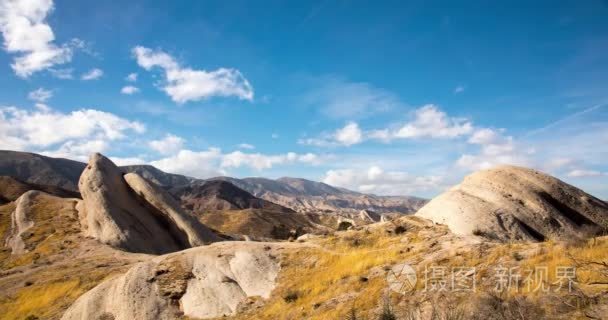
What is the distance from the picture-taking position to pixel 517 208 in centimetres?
1961

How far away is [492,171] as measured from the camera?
73.6 ft

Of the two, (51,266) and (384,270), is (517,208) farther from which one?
(51,266)

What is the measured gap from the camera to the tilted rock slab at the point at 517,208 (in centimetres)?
1866

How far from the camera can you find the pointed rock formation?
36719 mm

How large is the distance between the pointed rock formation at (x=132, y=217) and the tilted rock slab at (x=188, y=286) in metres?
15.5

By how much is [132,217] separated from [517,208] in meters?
33.3

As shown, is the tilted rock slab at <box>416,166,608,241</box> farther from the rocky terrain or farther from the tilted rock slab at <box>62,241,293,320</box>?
the tilted rock slab at <box>62,241,293,320</box>

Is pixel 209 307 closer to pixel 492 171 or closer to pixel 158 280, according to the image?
pixel 158 280

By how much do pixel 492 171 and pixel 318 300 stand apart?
12954mm

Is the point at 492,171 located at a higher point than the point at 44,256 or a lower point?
higher

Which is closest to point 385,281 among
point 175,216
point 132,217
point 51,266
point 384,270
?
point 384,270

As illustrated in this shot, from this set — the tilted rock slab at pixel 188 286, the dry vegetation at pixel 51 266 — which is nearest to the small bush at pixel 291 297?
the tilted rock slab at pixel 188 286

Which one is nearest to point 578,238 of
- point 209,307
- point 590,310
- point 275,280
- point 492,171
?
point 590,310

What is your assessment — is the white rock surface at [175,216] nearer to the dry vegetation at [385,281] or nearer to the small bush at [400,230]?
the dry vegetation at [385,281]
